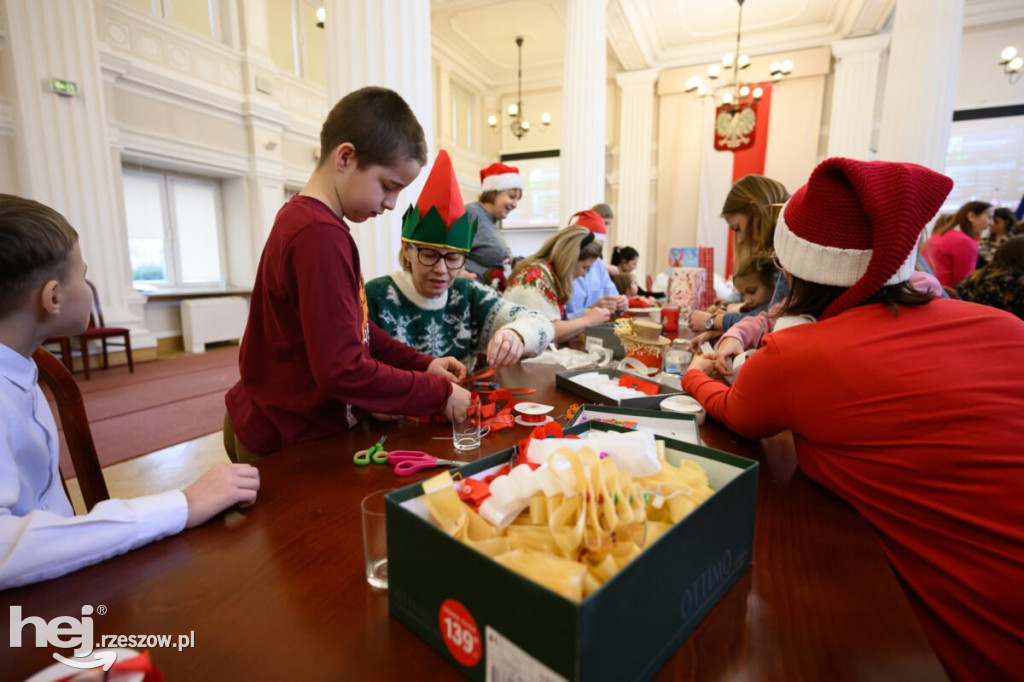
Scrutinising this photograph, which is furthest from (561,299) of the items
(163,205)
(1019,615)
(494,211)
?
(163,205)

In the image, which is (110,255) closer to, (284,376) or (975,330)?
(284,376)

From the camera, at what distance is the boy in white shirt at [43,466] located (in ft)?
2.10

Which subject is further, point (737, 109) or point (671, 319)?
point (737, 109)

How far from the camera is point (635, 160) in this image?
1041cm

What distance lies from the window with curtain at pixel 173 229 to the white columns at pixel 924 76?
8309 mm

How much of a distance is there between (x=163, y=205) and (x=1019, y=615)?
8.50 m

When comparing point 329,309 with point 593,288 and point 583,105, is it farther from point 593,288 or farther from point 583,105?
point 583,105

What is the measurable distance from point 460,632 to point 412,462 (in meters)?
0.52

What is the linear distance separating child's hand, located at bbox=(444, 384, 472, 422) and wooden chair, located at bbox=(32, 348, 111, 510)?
714 mm

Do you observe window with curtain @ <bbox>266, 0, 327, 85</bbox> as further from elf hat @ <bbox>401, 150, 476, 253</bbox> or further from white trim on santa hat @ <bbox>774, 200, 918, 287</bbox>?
white trim on santa hat @ <bbox>774, 200, 918, 287</bbox>

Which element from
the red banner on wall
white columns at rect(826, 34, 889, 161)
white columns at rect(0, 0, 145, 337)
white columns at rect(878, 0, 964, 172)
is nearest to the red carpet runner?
white columns at rect(0, 0, 145, 337)

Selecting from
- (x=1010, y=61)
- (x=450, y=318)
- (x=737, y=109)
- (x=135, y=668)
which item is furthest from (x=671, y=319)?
(x=1010, y=61)

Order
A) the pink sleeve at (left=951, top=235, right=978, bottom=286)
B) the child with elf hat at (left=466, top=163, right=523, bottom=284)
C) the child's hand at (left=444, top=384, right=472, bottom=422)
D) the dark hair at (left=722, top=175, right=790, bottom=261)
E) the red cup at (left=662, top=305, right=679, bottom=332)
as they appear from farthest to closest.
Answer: the pink sleeve at (left=951, top=235, right=978, bottom=286) → the child with elf hat at (left=466, top=163, right=523, bottom=284) → the red cup at (left=662, top=305, right=679, bottom=332) → the dark hair at (left=722, top=175, right=790, bottom=261) → the child's hand at (left=444, top=384, right=472, bottom=422)

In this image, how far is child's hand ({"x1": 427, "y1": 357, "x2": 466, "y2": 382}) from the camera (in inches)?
57.6
